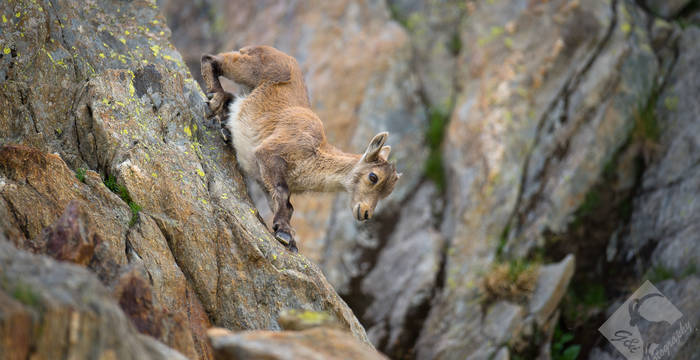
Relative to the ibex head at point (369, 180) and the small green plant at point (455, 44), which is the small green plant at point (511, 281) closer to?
the ibex head at point (369, 180)

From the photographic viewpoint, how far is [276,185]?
756cm

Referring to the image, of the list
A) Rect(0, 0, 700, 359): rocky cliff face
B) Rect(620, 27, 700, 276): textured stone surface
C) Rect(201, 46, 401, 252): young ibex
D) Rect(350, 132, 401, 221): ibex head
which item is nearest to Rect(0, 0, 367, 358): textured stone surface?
Rect(0, 0, 700, 359): rocky cliff face

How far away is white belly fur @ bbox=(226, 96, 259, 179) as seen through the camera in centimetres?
773

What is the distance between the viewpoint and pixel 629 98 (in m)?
11.5

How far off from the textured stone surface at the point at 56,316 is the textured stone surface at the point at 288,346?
577 mm

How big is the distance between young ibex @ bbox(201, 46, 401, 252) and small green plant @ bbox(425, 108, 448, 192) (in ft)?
14.3

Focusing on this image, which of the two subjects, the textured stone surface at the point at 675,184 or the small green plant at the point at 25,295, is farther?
the textured stone surface at the point at 675,184

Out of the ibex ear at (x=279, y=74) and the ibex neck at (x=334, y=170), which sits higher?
the ibex ear at (x=279, y=74)

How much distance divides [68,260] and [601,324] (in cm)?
833

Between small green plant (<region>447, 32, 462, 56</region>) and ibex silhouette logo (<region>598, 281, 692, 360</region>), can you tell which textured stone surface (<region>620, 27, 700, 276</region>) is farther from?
small green plant (<region>447, 32, 462, 56</region>)

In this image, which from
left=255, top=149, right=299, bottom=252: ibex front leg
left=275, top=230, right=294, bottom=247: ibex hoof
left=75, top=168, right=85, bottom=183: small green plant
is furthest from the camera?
left=255, top=149, right=299, bottom=252: ibex front leg

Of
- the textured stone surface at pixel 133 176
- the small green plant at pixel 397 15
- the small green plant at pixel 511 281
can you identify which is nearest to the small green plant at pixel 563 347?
the small green plant at pixel 511 281

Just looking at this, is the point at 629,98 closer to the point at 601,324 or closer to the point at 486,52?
the point at 486,52

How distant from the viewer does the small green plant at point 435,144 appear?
42.1 feet
